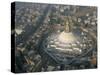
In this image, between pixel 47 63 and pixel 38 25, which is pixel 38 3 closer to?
pixel 38 25

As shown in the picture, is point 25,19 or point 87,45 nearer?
point 25,19

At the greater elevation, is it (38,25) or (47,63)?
(38,25)

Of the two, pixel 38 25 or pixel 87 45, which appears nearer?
pixel 38 25

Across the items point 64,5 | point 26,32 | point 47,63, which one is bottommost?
point 47,63

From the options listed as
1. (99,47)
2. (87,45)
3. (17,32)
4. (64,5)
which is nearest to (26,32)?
(17,32)

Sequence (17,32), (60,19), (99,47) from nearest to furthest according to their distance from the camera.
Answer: (17,32) < (60,19) < (99,47)

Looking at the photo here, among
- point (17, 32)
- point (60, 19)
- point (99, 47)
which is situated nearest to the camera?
point (17, 32)

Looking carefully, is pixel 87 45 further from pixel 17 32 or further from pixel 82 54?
pixel 17 32

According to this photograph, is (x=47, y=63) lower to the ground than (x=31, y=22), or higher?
lower

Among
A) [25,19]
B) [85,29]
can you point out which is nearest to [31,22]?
[25,19]
